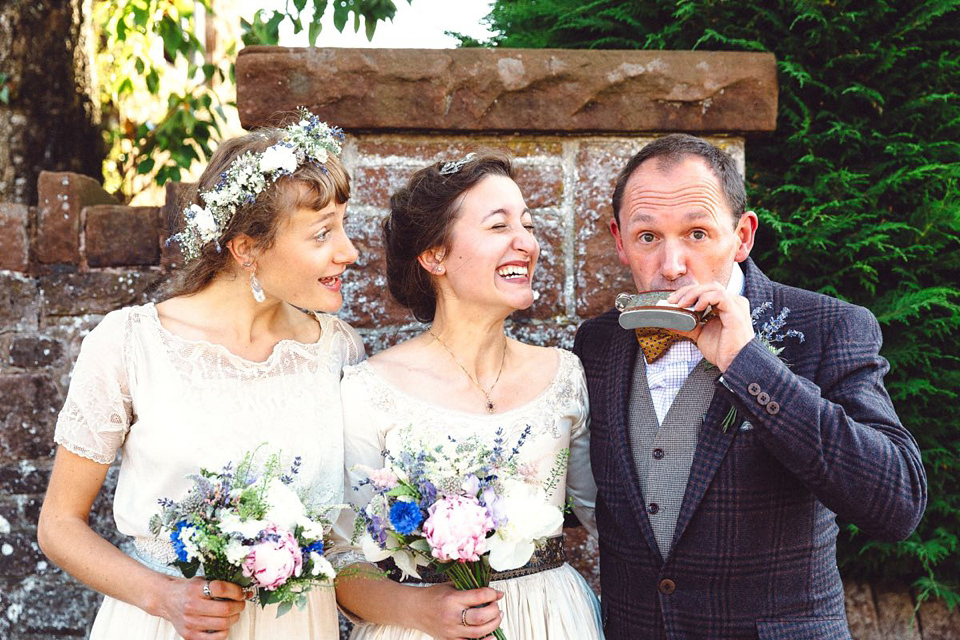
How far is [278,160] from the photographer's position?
2521mm

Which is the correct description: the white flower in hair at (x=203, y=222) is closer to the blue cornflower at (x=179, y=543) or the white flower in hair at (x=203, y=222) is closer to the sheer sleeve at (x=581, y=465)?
the blue cornflower at (x=179, y=543)

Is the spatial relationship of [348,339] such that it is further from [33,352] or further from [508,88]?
[33,352]

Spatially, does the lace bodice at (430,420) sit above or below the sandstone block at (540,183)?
below

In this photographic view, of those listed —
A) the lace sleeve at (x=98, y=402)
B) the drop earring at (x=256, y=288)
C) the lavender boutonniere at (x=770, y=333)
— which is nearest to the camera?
the lavender boutonniere at (x=770, y=333)

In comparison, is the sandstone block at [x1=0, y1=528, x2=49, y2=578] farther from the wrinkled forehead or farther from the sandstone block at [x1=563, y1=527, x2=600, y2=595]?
the wrinkled forehead

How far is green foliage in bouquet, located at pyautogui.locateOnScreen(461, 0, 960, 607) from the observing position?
119 inches

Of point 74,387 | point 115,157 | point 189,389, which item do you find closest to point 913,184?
point 189,389

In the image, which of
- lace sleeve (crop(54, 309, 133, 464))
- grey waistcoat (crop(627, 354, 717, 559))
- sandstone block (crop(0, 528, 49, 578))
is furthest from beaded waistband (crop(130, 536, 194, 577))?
grey waistcoat (crop(627, 354, 717, 559))

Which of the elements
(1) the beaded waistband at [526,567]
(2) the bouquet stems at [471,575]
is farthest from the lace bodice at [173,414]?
(2) the bouquet stems at [471,575]

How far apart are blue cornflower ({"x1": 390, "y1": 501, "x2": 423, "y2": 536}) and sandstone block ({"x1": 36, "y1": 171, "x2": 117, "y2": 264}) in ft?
6.33

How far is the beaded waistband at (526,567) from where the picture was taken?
2527 mm

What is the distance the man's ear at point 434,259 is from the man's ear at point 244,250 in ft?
1.79

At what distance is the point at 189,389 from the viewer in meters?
2.50

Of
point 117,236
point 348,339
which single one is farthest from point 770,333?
point 117,236
